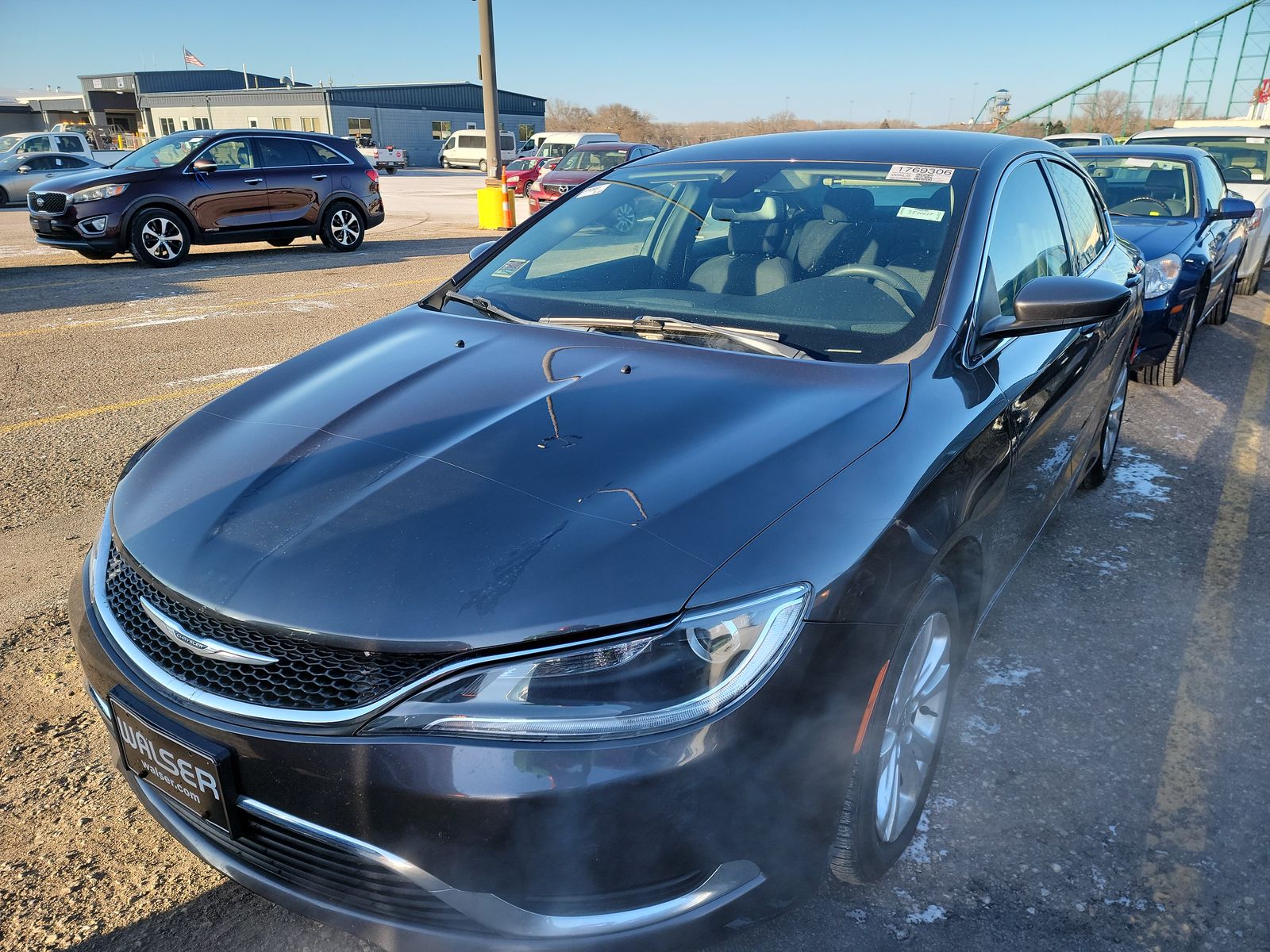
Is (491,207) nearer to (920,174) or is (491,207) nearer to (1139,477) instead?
(1139,477)

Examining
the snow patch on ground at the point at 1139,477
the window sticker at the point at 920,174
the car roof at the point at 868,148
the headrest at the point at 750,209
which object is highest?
the car roof at the point at 868,148

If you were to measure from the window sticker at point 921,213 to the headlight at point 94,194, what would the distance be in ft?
36.0

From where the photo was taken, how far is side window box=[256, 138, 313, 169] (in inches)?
485

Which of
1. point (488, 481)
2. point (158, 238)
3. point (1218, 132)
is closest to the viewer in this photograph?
point (488, 481)

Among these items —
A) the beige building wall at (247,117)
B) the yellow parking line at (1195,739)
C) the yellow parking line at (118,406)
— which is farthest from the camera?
the beige building wall at (247,117)

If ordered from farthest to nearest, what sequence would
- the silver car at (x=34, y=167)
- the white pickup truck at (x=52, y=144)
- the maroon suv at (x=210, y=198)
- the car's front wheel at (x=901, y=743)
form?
the white pickup truck at (x=52, y=144)
the silver car at (x=34, y=167)
the maroon suv at (x=210, y=198)
the car's front wheel at (x=901, y=743)

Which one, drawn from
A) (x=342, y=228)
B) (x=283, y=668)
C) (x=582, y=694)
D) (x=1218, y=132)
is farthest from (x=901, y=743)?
(x=342, y=228)

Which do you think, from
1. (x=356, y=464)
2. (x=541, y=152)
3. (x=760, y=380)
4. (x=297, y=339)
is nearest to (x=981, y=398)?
(x=760, y=380)

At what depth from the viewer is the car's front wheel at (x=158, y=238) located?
36.9 ft

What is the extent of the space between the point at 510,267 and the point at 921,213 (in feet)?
4.49

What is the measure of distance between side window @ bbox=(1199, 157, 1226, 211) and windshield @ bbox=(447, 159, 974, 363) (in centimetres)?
571

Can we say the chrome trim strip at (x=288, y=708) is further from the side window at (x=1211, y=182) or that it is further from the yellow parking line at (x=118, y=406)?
the side window at (x=1211, y=182)

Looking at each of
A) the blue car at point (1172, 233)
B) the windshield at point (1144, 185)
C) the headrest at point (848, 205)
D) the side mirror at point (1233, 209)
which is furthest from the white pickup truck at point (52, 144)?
the headrest at point (848, 205)

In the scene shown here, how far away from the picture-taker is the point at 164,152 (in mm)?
11758
